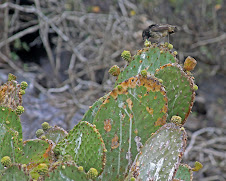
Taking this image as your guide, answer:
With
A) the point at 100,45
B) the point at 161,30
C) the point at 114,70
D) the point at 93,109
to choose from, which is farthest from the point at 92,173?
the point at 100,45

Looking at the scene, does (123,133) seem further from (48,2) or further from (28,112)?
(48,2)

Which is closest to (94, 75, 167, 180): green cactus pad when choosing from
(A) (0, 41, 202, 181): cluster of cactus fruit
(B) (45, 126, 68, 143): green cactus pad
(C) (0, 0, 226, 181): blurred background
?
(A) (0, 41, 202, 181): cluster of cactus fruit

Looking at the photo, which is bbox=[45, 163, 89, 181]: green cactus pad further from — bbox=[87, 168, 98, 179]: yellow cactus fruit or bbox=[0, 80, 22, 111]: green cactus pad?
bbox=[0, 80, 22, 111]: green cactus pad

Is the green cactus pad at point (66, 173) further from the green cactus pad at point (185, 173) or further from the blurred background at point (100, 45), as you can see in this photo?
the blurred background at point (100, 45)

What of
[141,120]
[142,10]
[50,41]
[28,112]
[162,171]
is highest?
[142,10]

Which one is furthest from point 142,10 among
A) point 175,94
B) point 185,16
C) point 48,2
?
point 175,94

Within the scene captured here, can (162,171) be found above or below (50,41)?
below

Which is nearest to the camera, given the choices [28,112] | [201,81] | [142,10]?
[28,112]
